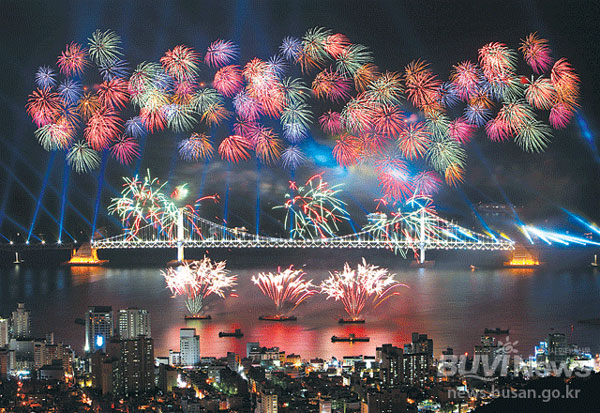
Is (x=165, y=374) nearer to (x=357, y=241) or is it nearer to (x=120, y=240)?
(x=357, y=241)

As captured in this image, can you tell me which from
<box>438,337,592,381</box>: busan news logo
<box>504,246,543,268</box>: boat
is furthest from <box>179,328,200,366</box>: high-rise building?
<box>504,246,543,268</box>: boat

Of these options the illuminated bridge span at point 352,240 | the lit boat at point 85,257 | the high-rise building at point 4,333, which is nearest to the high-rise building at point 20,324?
the high-rise building at point 4,333

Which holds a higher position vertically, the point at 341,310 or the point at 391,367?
the point at 341,310

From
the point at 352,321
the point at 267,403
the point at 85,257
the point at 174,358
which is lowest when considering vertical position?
the point at 267,403

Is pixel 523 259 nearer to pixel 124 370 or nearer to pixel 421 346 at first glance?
pixel 421 346

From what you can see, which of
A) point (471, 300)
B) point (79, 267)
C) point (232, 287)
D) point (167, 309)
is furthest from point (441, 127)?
point (79, 267)

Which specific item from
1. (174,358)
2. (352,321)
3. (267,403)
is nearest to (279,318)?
(352,321)
